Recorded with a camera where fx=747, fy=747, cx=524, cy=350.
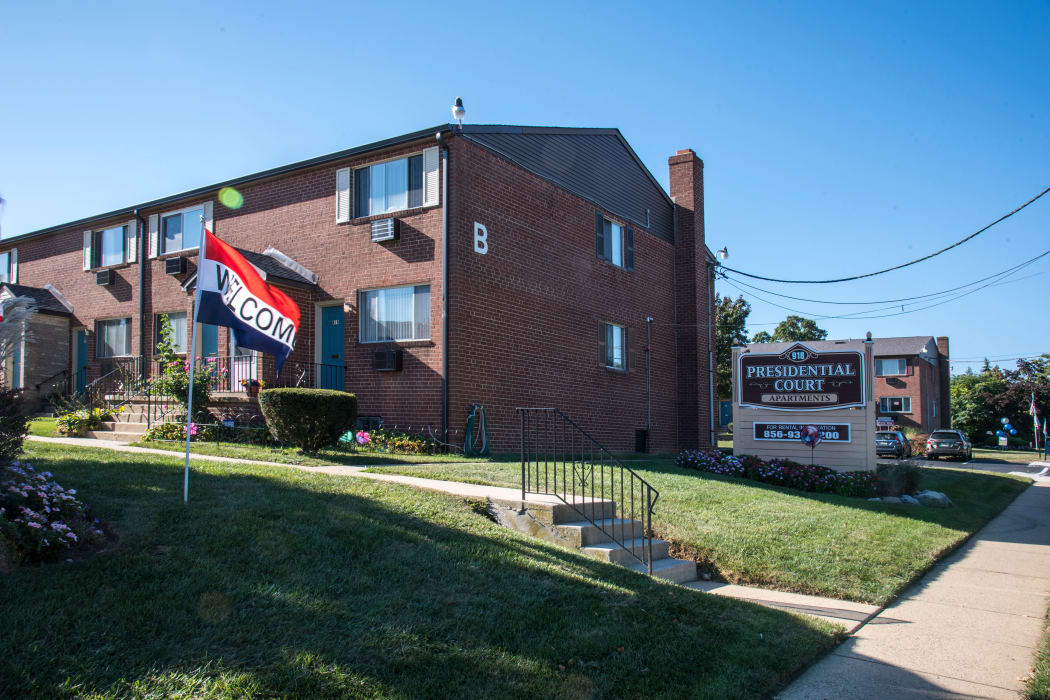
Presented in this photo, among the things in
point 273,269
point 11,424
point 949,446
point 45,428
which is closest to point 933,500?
point 273,269

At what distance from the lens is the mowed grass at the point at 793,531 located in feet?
25.9

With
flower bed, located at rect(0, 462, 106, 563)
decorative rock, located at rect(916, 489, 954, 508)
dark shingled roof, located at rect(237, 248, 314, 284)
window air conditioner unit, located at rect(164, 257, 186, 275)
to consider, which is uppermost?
window air conditioner unit, located at rect(164, 257, 186, 275)

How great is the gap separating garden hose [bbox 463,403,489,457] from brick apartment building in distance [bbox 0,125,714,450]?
158mm

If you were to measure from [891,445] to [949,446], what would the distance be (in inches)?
207

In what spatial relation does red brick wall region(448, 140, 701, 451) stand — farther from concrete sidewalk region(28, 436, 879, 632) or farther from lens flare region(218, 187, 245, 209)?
lens flare region(218, 187, 245, 209)

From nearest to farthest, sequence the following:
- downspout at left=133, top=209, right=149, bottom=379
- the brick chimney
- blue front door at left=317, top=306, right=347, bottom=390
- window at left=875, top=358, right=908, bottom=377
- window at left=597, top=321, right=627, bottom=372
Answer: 1. blue front door at left=317, top=306, right=347, bottom=390
2. downspout at left=133, top=209, right=149, bottom=379
3. window at left=597, top=321, right=627, bottom=372
4. the brick chimney
5. window at left=875, top=358, right=908, bottom=377

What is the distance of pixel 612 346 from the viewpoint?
1995 cm

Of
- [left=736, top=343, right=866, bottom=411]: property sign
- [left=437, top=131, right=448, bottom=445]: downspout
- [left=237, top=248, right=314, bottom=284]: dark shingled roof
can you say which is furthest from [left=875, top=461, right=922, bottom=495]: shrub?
[left=237, top=248, right=314, bottom=284]: dark shingled roof

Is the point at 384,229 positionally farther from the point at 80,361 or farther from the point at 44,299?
the point at 44,299

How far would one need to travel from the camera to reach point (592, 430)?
18.5 metres

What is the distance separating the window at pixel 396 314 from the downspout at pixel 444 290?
24.2 inches

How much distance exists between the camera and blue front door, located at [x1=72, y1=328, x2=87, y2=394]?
67.2 ft

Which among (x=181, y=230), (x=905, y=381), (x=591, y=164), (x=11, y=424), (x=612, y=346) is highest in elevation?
(x=591, y=164)

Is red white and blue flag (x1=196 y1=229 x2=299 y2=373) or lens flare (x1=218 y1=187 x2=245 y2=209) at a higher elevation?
lens flare (x1=218 y1=187 x2=245 y2=209)
